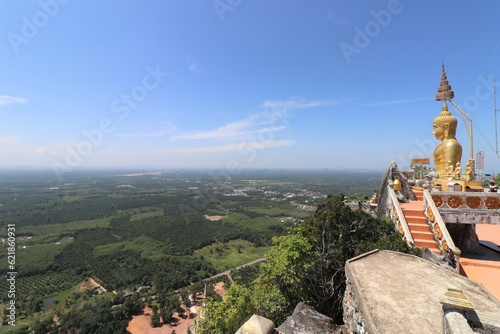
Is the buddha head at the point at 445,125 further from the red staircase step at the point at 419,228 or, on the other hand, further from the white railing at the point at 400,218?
the white railing at the point at 400,218

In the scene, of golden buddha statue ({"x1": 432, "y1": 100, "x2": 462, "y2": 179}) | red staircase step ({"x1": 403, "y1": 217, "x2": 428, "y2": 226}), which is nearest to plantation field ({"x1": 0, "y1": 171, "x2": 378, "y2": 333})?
golden buddha statue ({"x1": 432, "y1": 100, "x2": 462, "y2": 179})

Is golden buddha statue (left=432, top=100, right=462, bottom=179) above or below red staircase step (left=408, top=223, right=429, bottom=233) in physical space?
above

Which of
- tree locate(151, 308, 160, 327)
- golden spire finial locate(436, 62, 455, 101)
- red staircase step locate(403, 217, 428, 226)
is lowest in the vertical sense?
tree locate(151, 308, 160, 327)

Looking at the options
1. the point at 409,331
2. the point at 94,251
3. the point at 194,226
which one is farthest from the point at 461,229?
the point at 194,226

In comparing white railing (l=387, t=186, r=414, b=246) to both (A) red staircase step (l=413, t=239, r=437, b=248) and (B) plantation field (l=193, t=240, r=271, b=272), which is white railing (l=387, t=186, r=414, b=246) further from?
(B) plantation field (l=193, t=240, r=271, b=272)

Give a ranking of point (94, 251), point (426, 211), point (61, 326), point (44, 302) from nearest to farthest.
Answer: point (426, 211) → point (61, 326) → point (44, 302) → point (94, 251)

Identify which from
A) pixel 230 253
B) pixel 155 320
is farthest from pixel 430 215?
pixel 230 253

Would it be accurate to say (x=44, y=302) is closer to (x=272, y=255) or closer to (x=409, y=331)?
(x=272, y=255)
